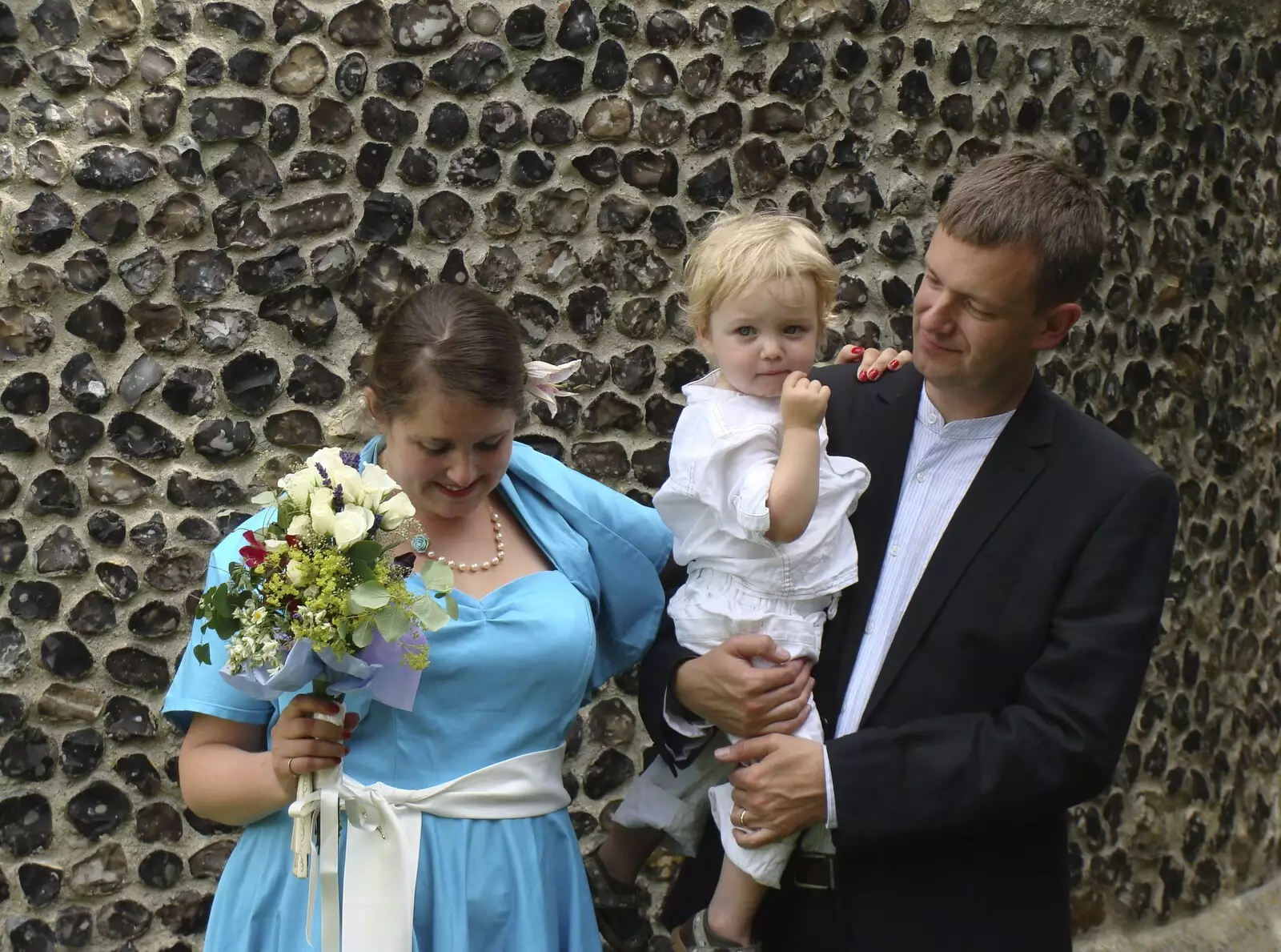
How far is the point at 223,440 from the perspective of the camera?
3.98m

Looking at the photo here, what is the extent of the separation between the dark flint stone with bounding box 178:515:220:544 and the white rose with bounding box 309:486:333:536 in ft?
6.71

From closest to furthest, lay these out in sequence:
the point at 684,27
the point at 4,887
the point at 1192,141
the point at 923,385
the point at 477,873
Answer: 1. the point at 477,873
2. the point at 923,385
3. the point at 4,887
4. the point at 684,27
5. the point at 1192,141

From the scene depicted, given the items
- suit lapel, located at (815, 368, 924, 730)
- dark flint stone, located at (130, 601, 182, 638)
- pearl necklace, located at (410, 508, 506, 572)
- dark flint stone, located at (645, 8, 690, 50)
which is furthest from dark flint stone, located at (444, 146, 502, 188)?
suit lapel, located at (815, 368, 924, 730)

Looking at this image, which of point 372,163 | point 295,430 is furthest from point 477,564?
point 372,163

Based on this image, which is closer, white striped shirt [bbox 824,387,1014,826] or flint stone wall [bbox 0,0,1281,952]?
white striped shirt [bbox 824,387,1014,826]

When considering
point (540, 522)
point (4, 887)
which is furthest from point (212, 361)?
point (540, 522)

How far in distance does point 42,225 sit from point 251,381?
0.67 meters

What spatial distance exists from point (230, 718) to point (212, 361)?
187cm

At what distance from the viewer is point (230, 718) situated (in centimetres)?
232

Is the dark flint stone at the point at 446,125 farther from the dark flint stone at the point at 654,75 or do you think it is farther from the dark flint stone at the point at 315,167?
the dark flint stone at the point at 654,75

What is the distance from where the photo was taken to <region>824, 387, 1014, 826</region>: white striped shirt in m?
2.38

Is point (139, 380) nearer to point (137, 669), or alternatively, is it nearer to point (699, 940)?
point (137, 669)

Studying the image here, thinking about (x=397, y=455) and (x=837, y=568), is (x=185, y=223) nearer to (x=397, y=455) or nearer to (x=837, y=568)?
(x=397, y=455)

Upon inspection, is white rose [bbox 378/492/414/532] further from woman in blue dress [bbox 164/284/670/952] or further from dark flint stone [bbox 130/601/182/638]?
dark flint stone [bbox 130/601/182/638]
